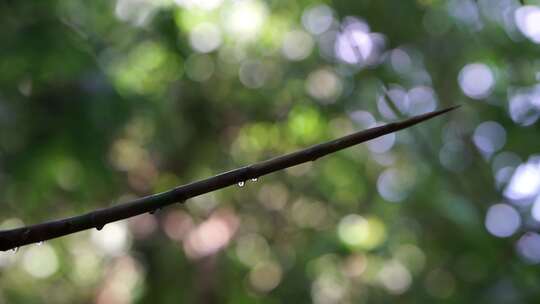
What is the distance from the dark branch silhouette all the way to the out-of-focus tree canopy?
1.05 meters

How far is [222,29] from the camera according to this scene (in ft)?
8.15

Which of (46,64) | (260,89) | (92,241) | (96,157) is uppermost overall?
(46,64)

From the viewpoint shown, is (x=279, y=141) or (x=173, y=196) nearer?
(x=173, y=196)

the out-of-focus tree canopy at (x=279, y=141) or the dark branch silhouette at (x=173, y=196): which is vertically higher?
the dark branch silhouette at (x=173, y=196)

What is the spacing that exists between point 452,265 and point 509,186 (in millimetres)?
281

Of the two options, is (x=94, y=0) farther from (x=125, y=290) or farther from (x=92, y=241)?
(x=92, y=241)

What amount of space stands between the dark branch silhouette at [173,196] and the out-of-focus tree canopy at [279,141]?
105cm

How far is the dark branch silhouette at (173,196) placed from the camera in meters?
0.46

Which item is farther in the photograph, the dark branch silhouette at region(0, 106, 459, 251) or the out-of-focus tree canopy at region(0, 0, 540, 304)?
the out-of-focus tree canopy at region(0, 0, 540, 304)

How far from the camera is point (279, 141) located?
2.51m

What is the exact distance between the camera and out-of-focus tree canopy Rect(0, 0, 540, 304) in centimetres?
178

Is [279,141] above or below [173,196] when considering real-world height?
below

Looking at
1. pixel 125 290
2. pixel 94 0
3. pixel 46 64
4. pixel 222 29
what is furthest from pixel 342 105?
pixel 125 290

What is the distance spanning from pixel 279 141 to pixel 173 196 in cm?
204
